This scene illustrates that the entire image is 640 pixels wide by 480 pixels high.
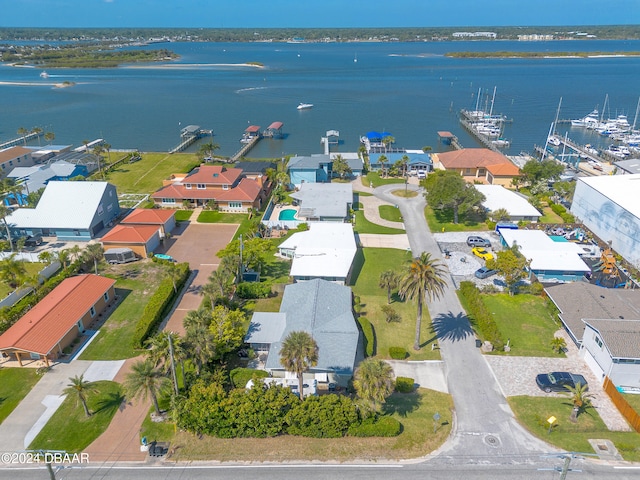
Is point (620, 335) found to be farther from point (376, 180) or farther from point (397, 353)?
point (376, 180)

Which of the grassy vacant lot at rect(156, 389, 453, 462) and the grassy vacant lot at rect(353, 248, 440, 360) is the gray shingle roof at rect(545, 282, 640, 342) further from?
the grassy vacant lot at rect(156, 389, 453, 462)

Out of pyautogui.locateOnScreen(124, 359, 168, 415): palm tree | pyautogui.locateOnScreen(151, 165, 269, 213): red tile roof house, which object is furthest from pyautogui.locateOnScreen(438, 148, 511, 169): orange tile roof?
pyautogui.locateOnScreen(124, 359, 168, 415): palm tree

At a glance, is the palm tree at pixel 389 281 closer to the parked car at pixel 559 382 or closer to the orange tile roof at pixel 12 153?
the parked car at pixel 559 382

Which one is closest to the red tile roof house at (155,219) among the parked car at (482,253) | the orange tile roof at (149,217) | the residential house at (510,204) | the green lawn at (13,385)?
the orange tile roof at (149,217)

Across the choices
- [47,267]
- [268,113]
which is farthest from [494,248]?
[268,113]

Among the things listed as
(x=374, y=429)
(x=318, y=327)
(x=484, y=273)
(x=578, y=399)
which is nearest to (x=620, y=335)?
(x=578, y=399)

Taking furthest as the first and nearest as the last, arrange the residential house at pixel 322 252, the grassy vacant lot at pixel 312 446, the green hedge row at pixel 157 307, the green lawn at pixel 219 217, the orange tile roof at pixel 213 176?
the orange tile roof at pixel 213 176 < the green lawn at pixel 219 217 < the residential house at pixel 322 252 < the green hedge row at pixel 157 307 < the grassy vacant lot at pixel 312 446
